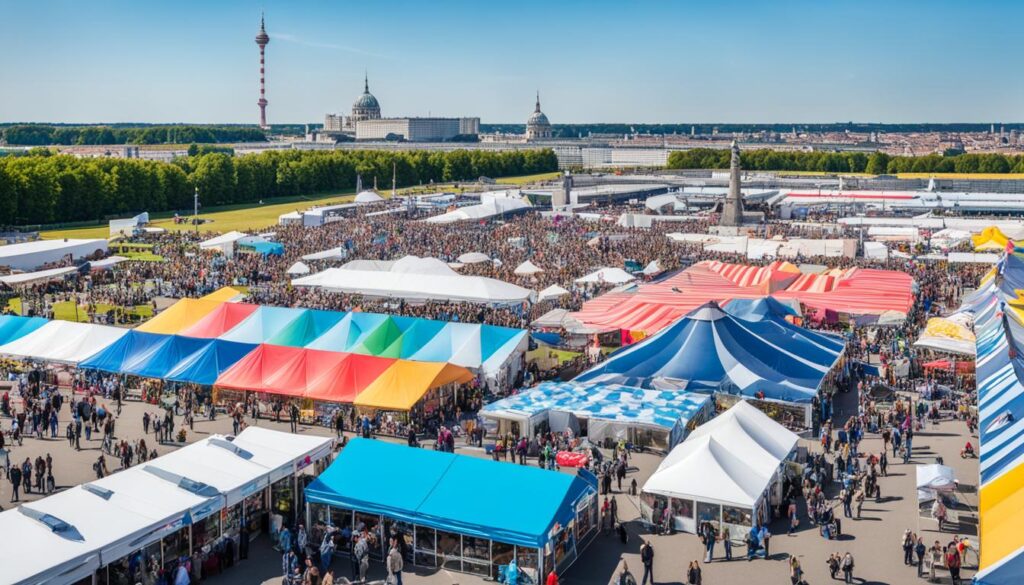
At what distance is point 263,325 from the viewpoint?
25141mm

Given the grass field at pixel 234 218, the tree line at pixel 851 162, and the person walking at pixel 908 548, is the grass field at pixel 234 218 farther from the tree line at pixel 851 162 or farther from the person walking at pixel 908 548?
the person walking at pixel 908 548

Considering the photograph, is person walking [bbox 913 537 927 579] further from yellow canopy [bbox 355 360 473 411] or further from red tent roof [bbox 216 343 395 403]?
red tent roof [bbox 216 343 395 403]

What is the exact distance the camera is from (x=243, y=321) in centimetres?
2558

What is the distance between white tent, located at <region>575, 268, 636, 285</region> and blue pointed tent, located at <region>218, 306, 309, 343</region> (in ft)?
41.6

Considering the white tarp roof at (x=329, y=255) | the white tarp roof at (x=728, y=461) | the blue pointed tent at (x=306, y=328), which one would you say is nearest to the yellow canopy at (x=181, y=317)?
the blue pointed tent at (x=306, y=328)

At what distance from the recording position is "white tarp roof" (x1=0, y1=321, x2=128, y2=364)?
23.8 metres

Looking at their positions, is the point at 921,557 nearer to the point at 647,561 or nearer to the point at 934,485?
the point at 934,485

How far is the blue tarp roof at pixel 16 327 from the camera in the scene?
25078mm

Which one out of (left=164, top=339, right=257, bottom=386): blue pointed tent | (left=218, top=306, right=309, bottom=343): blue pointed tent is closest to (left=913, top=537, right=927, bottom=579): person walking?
(left=164, top=339, right=257, bottom=386): blue pointed tent

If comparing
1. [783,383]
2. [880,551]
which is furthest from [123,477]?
[783,383]

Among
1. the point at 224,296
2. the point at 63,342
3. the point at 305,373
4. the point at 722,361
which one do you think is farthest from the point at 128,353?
the point at 722,361

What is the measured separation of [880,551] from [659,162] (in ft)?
468

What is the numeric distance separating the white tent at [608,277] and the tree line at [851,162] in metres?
76.9

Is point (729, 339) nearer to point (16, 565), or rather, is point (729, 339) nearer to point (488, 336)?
point (488, 336)
